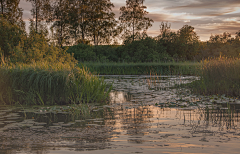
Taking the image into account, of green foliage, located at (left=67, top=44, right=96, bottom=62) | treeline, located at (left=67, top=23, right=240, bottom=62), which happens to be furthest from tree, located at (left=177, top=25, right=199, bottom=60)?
green foliage, located at (left=67, top=44, right=96, bottom=62)

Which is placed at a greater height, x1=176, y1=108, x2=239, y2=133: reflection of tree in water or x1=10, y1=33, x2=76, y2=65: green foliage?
x1=10, y1=33, x2=76, y2=65: green foliage

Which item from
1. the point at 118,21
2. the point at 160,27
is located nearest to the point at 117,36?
the point at 118,21

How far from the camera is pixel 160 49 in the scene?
4250 centimetres

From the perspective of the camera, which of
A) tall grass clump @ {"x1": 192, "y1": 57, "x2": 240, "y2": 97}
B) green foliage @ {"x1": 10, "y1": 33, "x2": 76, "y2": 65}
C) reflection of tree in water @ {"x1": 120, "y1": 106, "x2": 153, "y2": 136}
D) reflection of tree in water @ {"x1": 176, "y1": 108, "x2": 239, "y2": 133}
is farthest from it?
green foliage @ {"x1": 10, "y1": 33, "x2": 76, "y2": 65}

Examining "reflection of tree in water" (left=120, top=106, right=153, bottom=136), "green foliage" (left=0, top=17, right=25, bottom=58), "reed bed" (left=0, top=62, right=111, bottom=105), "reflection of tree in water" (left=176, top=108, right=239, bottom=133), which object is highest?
"green foliage" (left=0, top=17, right=25, bottom=58)

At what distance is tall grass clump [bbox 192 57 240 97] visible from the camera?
12.5m

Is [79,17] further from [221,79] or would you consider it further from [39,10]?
[221,79]

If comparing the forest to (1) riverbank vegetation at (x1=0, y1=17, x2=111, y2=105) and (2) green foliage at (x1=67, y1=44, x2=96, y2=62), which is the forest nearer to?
(2) green foliage at (x1=67, y1=44, x2=96, y2=62)

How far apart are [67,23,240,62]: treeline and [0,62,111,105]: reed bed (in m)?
26.6

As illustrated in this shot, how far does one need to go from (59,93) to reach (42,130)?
4.41 metres

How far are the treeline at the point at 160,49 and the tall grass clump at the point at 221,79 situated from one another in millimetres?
23473

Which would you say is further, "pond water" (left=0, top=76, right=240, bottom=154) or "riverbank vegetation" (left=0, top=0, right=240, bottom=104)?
"riverbank vegetation" (left=0, top=0, right=240, bottom=104)

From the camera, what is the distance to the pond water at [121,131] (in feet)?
15.8

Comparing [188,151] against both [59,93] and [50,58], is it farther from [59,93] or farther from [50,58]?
[50,58]
